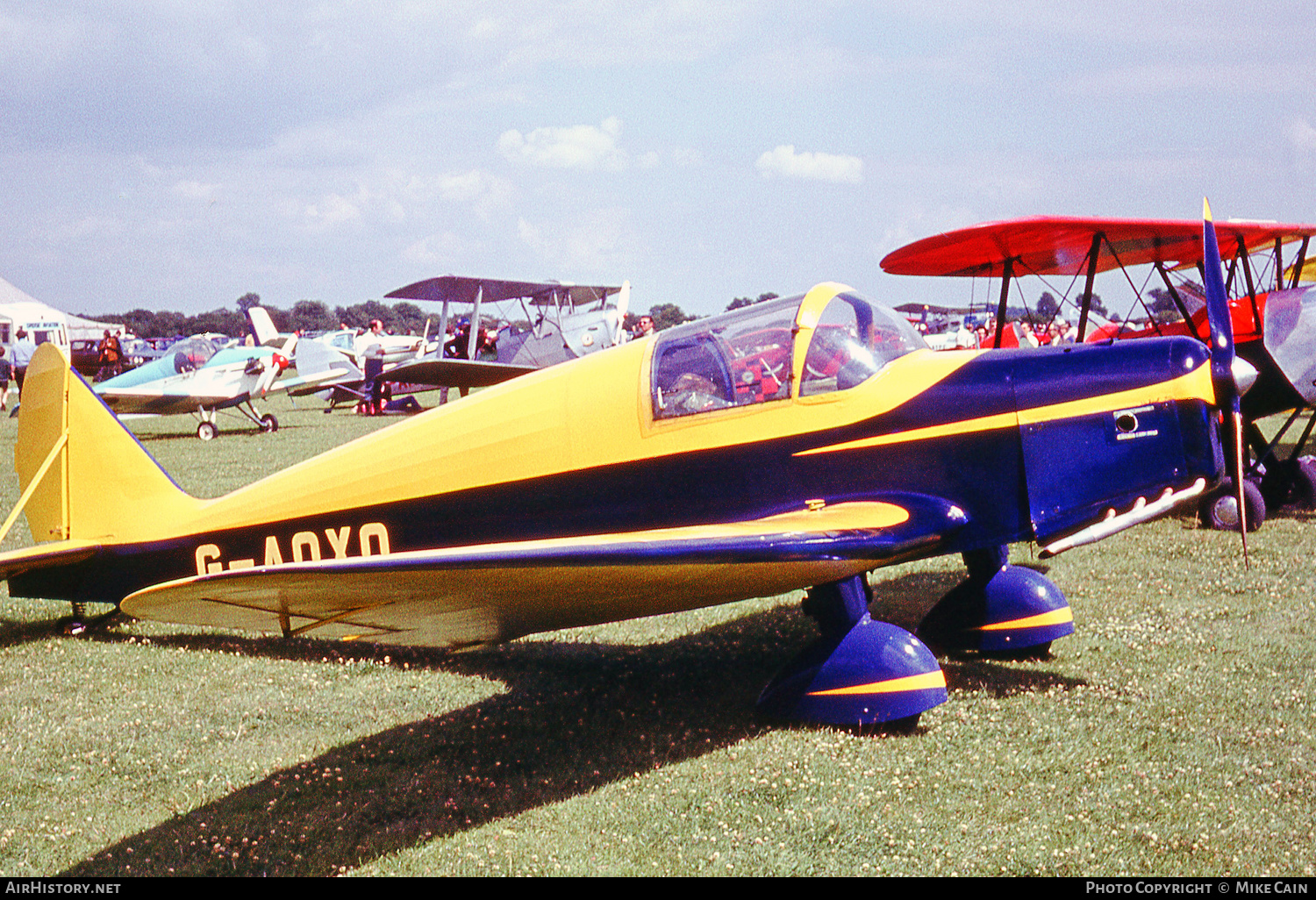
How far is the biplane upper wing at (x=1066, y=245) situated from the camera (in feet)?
28.9

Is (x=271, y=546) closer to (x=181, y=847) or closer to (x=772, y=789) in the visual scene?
(x=181, y=847)

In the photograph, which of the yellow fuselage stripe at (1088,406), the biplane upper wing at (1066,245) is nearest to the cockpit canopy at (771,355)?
the yellow fuselage stripe at (1088,406)

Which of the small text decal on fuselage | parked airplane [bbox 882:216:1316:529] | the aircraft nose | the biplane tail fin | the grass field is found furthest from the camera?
parked airplane [bbox 882:216:1316:529]

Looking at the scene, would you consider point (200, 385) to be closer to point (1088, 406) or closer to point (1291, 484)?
point (1291, 484)

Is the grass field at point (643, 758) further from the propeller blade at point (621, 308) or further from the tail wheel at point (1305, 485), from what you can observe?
the propeller blade at point (621, 308)

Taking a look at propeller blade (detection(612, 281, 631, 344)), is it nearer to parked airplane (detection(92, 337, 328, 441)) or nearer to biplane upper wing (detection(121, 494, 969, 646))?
parked airplane (detection(92, 337, 328, 441))

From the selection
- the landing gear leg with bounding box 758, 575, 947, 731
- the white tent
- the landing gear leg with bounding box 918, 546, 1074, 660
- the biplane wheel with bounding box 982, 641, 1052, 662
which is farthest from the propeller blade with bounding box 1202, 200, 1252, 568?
the white tent

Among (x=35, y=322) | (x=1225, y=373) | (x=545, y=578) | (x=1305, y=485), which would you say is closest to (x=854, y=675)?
(x=545, y=578)

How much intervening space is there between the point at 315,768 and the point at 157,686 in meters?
1.69

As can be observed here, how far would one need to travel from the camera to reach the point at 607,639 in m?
5.93

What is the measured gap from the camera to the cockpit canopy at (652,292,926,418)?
14.5 feet

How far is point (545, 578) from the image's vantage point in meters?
3.37

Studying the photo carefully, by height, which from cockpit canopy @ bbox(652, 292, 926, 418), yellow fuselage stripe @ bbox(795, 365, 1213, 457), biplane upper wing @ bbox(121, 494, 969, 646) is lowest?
biplane upper wing @ bbox(121, 494, 969, 646)

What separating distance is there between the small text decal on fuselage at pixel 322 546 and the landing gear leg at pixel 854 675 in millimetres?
2115
